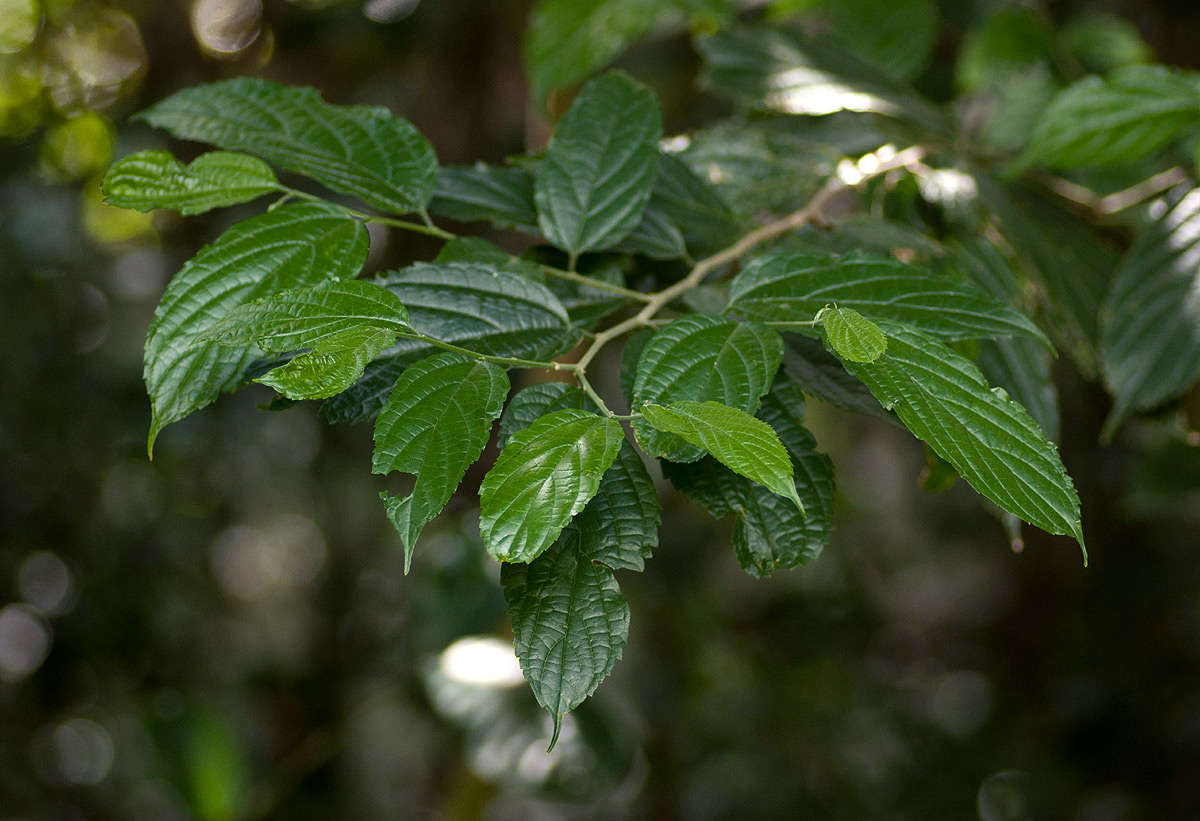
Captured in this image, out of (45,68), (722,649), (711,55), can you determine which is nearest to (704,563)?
(722,649)

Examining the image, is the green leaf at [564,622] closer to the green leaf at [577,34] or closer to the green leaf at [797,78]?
the green leaf at [797,78]

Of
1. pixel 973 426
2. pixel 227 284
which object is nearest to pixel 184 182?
pixel 227 284

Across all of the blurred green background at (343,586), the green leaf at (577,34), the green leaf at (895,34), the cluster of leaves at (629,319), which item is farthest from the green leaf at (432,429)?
the blurred green background at (343,586)

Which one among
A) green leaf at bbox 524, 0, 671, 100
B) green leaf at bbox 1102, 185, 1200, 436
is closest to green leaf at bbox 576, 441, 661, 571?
green leaf at bbox 1102, 185, 1200, 436

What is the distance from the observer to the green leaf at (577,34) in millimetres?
1134

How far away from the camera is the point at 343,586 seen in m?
2.21

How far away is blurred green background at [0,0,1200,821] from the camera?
1.79 metres

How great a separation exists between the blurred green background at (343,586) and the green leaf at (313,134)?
1055mm

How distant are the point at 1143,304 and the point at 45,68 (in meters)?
2.08

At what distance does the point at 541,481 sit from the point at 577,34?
2.95 ft

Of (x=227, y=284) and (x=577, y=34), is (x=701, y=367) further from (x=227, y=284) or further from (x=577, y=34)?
(x=577, y=34)

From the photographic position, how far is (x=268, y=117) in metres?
0.57

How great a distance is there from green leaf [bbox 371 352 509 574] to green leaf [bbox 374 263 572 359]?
0.04 metres

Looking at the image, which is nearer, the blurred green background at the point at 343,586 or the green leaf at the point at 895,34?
the green leaf at the point at 895,34
